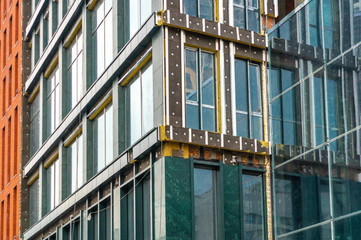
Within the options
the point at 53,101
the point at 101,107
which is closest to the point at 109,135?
the point at 101,107

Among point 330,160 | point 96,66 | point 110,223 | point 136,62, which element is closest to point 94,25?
point 96,66

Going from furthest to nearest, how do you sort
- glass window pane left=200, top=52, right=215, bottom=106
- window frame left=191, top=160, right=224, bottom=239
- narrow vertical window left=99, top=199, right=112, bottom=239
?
narrow vertical window left=99, top=199, right=112, bottom=239 < glass window pane left=200, top=52, right=215, bottom=106 < window frame left=191, top=160, right=224, bottom=239

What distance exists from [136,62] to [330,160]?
12.7 m

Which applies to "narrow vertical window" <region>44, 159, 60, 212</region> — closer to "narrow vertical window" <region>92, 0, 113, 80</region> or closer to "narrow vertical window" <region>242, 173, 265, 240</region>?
"narrow vertical window" <region>92, 0, 113, 80</region>

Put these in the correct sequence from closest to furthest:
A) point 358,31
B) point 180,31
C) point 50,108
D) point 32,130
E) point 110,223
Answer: point 358,31 → point 180,31 → point 110,223 → point 50,108 → point 32,130

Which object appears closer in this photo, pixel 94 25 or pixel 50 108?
pixel 94 25

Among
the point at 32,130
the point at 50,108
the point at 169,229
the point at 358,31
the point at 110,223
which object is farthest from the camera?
the point at 32,130

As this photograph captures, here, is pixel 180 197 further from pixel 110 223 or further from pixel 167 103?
pixel 110 223

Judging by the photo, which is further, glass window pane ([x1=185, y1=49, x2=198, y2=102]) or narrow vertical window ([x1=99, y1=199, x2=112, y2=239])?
narrow vertical window ([x1=99, y1=199, x2=112, y2=239])

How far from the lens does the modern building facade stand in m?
32.4

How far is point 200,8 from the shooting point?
34719 millimetres

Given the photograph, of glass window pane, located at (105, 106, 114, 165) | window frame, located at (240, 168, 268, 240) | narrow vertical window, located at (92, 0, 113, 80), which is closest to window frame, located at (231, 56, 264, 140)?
window frame, located at (240, 168, 268, 240)

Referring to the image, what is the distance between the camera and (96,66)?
136ft

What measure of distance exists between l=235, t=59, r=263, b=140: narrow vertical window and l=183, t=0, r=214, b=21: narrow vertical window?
6.88 ft
